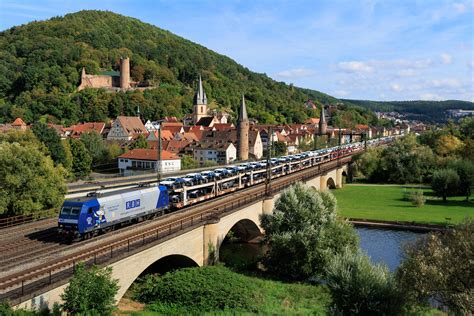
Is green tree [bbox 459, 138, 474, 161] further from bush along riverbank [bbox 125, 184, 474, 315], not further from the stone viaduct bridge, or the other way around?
bush along riverbank [bbox 125, 184, 474, 315]

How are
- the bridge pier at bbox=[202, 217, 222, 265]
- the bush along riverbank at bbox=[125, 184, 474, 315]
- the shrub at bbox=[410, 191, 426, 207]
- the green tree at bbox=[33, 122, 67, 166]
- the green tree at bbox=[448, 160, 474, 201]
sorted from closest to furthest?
the bush along riverbank at bbox=[125, 184, 474, 315]
the bridge pier at bbox=[202, 217, 222, 265]
the shrub at bbox=[410, 191, 426, 207]
the green tree at bbox=[33, 122, 67, 166]
the green tree at bbox=[448, 160, 474, 201]

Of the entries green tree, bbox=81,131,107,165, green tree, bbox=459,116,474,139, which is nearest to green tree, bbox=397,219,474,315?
green tree, bbox=81,131,107,165

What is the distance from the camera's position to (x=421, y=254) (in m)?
21.7

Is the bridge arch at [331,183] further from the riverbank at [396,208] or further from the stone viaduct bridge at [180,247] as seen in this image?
the stone viaduct bridge at [180,247]

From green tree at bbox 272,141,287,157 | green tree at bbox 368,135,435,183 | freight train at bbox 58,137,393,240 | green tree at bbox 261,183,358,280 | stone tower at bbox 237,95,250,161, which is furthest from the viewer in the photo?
green tree at bbox 272,141,287,157

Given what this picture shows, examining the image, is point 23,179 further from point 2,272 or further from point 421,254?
point 421,254

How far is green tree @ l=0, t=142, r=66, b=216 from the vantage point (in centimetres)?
3609

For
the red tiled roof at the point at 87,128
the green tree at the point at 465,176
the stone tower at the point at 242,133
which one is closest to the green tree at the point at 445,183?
the green tree at the point at 465,176

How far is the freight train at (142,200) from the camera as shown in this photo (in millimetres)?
27531

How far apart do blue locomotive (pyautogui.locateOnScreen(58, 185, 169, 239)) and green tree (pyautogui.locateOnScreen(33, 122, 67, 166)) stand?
3640 cm

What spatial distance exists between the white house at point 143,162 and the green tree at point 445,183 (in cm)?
4586

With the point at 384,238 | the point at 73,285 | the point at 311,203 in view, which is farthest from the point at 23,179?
the point at 384,238

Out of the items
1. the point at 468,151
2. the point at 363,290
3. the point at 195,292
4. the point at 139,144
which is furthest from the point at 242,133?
the point at 363,290

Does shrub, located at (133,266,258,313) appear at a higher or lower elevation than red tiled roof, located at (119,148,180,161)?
lower
